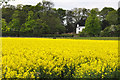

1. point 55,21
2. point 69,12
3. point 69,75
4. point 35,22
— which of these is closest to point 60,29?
point 55,21

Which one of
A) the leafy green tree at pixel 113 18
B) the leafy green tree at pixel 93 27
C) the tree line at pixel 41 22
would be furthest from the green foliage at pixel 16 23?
the leafy green tree at pixel 113 18

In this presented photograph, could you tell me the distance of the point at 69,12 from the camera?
9131 centimetres

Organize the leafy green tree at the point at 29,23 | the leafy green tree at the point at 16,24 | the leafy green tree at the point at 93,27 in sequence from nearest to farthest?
the leafy green tree at the point at 93,27 → the leafy green tree at the point at 29,23 → the leafy green tree at the point at 16,24

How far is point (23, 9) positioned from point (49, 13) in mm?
9979

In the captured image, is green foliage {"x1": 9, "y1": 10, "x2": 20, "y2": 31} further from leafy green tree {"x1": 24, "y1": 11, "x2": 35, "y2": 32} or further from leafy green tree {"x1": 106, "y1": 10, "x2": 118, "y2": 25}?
leafy green tree {"x1": 106, "y1": 10, "x2": 118, "y2": 25}

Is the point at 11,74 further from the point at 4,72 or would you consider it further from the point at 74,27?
the point at 74,27

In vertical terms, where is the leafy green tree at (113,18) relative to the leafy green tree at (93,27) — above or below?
above

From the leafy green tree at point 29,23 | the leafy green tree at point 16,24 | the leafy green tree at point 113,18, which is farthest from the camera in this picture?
the leafy green tree at point 113,18

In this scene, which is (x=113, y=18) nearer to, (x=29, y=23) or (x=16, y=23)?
(x=29, y=23)

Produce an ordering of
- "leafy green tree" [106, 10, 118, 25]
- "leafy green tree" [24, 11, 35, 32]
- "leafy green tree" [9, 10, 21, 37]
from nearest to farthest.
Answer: "leafy green tree" [24, 11, 35, 32]
"leafy green tree" [9, 10, 21, 37]
"leafy green tree" [106, 10, 118, 25]

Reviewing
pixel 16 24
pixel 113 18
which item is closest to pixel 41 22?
pixel 16 24

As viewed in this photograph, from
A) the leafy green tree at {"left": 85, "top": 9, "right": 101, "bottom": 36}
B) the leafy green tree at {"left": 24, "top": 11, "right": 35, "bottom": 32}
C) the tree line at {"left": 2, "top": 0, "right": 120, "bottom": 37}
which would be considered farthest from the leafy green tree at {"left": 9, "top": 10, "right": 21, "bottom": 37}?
the leafy green tree at {"left": 85, "top": 9, "right": 101, "bottom": 36}

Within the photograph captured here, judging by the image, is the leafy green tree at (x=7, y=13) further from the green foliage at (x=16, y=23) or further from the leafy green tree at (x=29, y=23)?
the leafy green tree at (x=29, y=23)

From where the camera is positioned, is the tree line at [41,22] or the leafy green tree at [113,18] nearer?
the tree line at [41,22]
